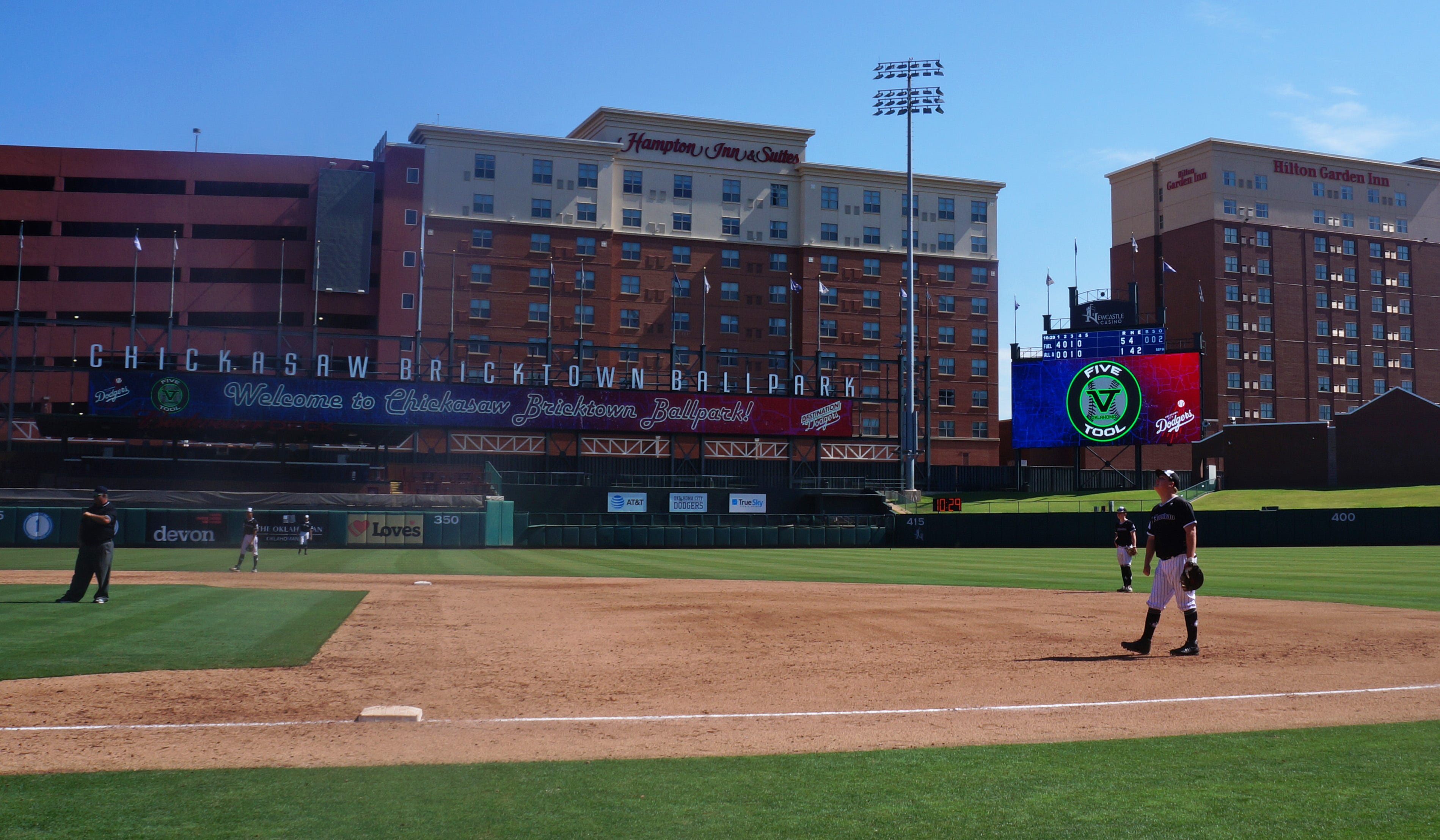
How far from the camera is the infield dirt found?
867 centimetres

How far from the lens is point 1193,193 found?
99.3 m

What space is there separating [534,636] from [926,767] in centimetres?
945

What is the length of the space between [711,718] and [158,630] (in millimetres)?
9278

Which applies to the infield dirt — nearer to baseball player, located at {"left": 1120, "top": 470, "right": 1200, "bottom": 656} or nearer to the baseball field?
the baseball field

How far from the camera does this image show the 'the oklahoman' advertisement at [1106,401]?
70.7m

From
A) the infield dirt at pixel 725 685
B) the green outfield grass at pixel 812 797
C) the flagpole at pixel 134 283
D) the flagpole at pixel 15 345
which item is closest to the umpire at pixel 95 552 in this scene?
the infield dirt at pixel 725 685

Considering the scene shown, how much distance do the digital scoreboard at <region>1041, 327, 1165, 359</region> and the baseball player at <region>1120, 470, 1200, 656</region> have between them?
2495 inches

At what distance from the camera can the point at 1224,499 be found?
2916 inches

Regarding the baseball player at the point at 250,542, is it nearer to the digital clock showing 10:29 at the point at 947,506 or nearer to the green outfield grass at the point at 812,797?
the green outfield grass at the point at 812,797

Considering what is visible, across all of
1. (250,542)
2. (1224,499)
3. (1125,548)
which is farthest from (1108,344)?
(250,542)

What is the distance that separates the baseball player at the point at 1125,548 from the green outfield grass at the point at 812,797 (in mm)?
15755

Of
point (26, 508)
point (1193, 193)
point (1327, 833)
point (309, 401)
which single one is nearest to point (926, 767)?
point (1327, 833)

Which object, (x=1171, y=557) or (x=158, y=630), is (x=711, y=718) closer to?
(x=1171, y=557)

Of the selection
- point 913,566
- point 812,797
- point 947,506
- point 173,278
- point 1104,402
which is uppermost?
point 173,278
